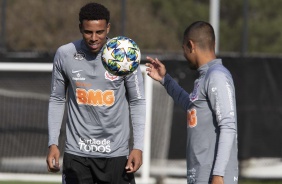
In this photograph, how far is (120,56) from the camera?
6.47m

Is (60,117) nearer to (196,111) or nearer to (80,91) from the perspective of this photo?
(80,91)

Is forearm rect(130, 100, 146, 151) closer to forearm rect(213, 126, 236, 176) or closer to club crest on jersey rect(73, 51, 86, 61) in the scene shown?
club crest on jersey rect(73, 51, 86, 61)

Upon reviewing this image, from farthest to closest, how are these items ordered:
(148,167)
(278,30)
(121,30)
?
(278,30), (121,30), (148,167)

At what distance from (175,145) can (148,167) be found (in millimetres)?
681

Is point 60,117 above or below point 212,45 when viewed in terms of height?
below

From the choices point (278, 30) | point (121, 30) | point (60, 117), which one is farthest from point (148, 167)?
point (278, 30)

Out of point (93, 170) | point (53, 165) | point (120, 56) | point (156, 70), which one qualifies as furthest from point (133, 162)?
point (120, 56)

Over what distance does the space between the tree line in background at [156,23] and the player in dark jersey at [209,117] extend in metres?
18.4

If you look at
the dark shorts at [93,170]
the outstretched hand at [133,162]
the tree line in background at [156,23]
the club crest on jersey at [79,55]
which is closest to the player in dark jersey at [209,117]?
the outstretched hand at [133,162]

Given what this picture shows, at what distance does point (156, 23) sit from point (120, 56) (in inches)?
1061

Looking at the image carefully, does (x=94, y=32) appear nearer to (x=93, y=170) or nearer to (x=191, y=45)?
(x=191, y=45)

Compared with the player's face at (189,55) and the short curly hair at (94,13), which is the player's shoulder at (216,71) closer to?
the player's face at (189,55)

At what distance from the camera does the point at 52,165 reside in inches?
265

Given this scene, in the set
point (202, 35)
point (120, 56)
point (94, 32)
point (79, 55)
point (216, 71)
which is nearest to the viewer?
point (216, 71)
